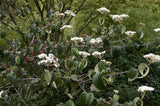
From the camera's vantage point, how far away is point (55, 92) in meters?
3.80

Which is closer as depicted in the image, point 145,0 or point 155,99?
point 155,99

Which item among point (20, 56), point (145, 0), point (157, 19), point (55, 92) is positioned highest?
point (20, 56)

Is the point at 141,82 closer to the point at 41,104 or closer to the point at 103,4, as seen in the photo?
the point at 41,104

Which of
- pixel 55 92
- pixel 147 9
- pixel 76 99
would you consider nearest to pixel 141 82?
pixel 76 99

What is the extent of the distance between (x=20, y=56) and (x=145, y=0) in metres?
4.23

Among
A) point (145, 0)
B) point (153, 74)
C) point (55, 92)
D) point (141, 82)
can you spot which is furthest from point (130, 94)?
point (145, 0)

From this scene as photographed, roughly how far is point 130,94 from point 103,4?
320 centimetres

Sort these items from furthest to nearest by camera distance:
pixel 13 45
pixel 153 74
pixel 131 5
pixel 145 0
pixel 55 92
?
1. pixel 131 5
2. pixel 145 0
3. pixel 153 74
4. pixel 55 92
5. pixel 13 45

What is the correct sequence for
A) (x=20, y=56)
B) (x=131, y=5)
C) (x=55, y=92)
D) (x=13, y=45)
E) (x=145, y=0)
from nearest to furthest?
(x=20, y=56), (x=13, y=45), (x=55, y=92), (x=145, y=0), (x=131, y=5)

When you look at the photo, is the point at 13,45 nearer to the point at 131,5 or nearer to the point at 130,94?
the point at 130,94

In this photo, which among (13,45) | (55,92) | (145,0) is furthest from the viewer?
(145,0)

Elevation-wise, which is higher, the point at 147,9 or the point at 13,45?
the point at 13,45

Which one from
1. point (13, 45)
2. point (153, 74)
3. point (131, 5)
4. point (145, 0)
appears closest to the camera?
point (13, 45)

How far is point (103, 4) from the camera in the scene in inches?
237
